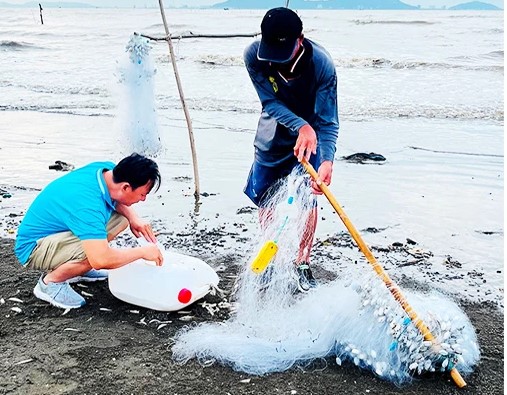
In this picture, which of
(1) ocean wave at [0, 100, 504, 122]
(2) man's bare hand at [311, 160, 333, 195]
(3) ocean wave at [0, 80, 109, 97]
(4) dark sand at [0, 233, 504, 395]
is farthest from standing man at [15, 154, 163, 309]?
(3) ocean wave at [0, 80, 109, 97]

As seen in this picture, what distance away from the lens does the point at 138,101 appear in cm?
630

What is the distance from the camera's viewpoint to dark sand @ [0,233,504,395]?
10.3 ft

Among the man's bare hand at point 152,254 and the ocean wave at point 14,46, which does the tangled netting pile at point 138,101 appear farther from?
the ocean wave at point 14,46

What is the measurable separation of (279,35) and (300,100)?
→ 670 millimetres

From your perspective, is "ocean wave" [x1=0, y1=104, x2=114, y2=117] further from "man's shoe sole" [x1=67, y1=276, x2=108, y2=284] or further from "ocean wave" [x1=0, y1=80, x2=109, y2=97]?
"man's shoe sole" [x1=67, y1=276, x2=108, y2=284]

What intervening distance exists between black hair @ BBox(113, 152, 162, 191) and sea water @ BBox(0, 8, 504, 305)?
188 centimetres

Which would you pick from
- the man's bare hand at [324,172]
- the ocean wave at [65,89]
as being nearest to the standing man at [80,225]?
the man's bare hand at [324,172]

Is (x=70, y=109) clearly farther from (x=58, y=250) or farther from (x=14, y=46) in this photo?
(x=14, y=46)

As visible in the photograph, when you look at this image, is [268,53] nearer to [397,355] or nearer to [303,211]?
[303,211]

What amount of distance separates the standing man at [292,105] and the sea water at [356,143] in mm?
998

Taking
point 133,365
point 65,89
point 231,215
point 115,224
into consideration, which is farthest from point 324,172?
point 65,89

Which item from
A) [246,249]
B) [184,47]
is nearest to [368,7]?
[184,47]

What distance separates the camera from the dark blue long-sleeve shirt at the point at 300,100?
3865mm

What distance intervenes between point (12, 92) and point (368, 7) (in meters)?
138
